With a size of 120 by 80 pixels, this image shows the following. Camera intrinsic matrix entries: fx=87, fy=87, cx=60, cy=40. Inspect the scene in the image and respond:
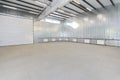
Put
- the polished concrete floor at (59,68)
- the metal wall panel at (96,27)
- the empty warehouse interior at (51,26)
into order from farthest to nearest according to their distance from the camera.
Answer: the metal wall panel at (96,27), the empty warehouse interior at (51,26), the polished concrete floor at (59,68)

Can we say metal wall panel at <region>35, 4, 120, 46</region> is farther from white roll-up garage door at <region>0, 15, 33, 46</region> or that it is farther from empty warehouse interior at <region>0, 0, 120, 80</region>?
white roll-up garage door at <region>0, 15, 33, 46</region>

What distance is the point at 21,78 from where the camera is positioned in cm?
204

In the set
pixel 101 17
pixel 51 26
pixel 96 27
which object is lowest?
pixel 96 27

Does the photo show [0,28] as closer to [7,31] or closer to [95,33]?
[7,31]

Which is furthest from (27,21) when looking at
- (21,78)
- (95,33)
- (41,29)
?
(21,78)

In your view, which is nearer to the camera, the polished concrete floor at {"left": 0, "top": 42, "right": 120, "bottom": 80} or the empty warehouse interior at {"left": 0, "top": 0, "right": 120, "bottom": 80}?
the polished concrete floor at {"left": 0, "top": 42, "right": 120, "bottom": 80}

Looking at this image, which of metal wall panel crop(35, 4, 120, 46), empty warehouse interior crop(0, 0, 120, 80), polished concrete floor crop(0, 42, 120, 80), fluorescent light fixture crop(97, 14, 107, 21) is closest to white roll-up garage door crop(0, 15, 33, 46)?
empty warehouse interior crop(0, 0, 120, 80)

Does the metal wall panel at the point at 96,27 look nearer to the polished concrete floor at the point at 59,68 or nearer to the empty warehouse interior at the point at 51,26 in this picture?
the empty warehouse interior at the point at 51,26

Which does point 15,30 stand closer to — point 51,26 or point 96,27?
point 51,26

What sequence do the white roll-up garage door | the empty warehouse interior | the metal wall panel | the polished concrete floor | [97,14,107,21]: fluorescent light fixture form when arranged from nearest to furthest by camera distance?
the polished concrete floor < the empty warehouse interior < the metal wall panel < the white roll-up garage door < [97,14,107,21]: fluorescent light fixture

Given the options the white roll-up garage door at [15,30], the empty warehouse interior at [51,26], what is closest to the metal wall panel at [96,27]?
the empty warehouse interior at [51,26]

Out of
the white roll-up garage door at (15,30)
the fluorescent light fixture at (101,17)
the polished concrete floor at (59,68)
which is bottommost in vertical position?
the polished concrete floor at (59,68)

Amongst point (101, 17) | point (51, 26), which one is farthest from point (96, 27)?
point (51, 26)

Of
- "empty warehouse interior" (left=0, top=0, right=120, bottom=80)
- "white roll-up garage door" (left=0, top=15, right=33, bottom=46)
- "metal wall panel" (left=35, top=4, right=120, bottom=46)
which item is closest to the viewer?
"empty warehouse interior" (left=0, top=0, right=120, bottom=80)
